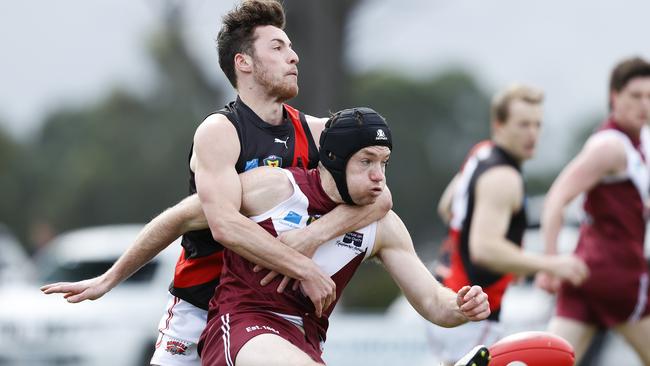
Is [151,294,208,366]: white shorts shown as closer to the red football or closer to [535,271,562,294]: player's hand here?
the red football

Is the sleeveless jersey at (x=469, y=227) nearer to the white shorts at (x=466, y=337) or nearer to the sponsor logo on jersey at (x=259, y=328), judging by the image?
the white shorts at (x=466, y=337)

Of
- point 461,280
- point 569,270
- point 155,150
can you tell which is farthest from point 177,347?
point 155,150

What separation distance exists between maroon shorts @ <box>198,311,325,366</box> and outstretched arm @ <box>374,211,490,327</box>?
0.48 m

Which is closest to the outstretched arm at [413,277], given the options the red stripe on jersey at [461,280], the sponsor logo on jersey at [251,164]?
the sponsor logo on jersey at [251,164]

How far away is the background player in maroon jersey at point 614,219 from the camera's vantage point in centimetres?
762

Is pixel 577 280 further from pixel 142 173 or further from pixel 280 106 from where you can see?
pixel 142 173

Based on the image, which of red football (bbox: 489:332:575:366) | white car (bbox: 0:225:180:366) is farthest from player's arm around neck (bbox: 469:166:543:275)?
white car (bbox: 0:225:180:366)

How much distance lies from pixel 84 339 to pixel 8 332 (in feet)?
2.66

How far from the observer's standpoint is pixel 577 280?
7590mm


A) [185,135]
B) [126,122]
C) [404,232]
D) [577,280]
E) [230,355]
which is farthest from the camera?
[126,122]

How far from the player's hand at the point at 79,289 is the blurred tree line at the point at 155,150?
26821mm

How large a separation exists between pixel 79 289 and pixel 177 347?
0.55 m

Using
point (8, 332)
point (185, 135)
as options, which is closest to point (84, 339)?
point (8, 332)

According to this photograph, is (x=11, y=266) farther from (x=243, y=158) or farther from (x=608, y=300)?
(x=243, y=158)
